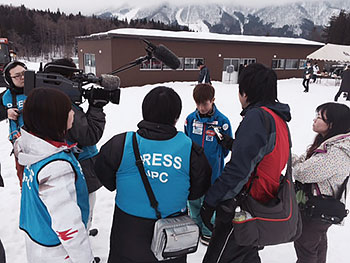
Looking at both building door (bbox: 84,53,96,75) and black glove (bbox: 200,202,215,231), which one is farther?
building door (bbox: 84,53,96,75)

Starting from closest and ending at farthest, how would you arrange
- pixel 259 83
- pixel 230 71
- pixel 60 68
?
pixel 259 83
pixel 60 68
pixel 230 71

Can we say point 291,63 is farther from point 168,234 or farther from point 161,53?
point 168,234

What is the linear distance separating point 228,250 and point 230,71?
61.3 feet

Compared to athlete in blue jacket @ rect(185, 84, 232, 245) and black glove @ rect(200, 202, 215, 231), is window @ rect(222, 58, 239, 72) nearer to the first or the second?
athlete in blue jacket @ rect(185, 84, 232, 245)

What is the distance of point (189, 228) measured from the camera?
60.6 inches

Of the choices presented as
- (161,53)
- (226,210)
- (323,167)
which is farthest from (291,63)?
(226,210)

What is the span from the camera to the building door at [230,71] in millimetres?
19359

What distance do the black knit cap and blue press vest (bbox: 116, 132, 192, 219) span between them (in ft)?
0.43

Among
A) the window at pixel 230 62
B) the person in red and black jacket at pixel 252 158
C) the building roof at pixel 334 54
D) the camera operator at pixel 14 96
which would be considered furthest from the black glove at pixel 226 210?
the building roof at pixel 334 54

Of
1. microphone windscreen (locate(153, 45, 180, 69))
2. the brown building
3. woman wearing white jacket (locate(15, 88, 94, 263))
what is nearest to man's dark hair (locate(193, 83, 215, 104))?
microphone windscreen (locate(153, 45, 180, 69))

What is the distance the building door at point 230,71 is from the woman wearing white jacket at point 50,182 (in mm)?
19027

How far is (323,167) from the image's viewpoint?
1.88 metres

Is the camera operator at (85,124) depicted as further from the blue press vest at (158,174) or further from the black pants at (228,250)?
the black pants at (228,250)

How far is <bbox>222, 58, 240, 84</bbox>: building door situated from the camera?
63.5 feet
